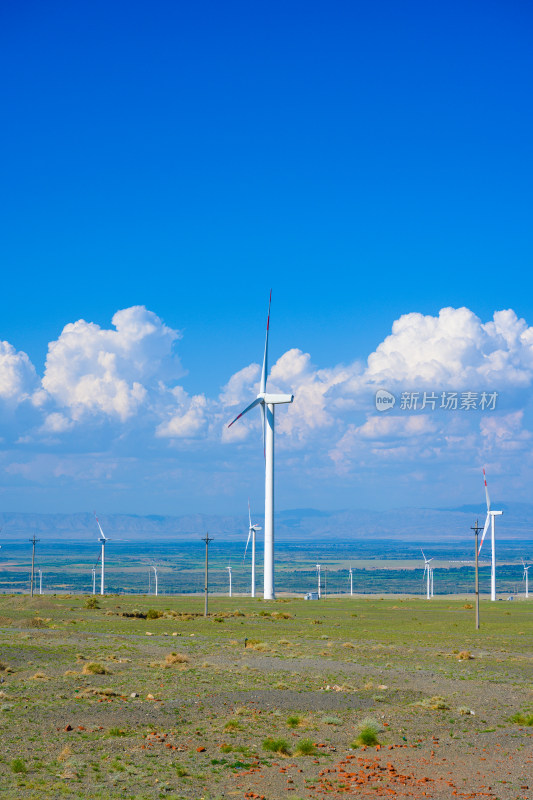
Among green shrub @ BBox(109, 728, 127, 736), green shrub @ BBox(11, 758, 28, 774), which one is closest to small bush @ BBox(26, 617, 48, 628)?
green shrub @ BBox(109, 728, 127, 736)

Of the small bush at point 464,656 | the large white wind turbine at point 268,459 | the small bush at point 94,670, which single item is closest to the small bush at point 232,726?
the small bush at point 94,670

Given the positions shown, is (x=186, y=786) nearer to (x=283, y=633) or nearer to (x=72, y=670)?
(x=72, y=670)

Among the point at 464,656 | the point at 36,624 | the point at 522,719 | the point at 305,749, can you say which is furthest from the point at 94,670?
the point at 36,624

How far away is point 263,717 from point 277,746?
4907 mm

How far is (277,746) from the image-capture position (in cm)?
2373

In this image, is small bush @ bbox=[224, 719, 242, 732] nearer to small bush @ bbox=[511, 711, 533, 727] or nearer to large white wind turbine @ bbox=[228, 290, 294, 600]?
A: small bush @ bbox=[511, 711, 533, 727]

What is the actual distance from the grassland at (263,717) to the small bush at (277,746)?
40 millimetres

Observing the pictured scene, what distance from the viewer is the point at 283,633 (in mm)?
63406

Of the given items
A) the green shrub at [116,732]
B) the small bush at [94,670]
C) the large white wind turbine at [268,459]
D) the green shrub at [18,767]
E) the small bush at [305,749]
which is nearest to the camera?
the green shrub at [18,767]

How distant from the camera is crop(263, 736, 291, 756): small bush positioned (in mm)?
23641

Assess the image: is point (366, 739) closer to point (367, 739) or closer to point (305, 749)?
point (367, 739)

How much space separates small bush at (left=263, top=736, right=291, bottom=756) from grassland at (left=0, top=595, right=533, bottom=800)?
0.13 feet

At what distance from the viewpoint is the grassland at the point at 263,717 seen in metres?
20.5

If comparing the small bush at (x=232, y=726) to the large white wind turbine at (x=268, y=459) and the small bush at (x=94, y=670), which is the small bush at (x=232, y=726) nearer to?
the small bush at (x=94, y=670)
